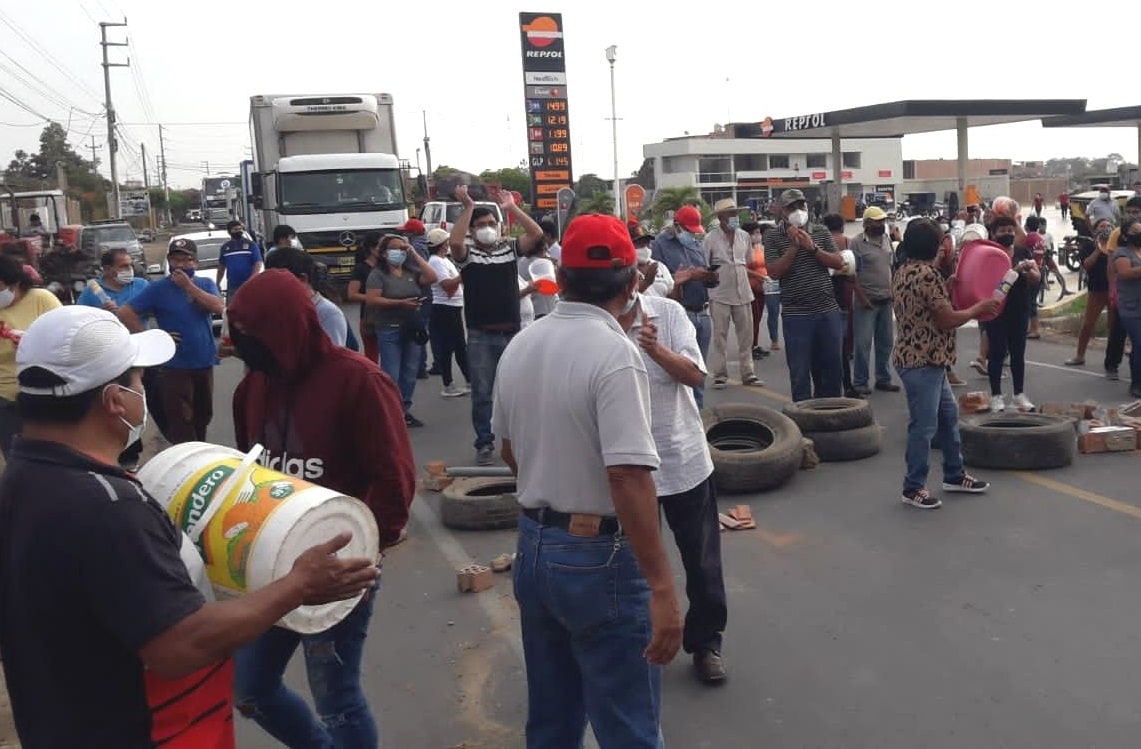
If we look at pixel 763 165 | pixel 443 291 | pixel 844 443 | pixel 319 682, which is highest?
pixel 763 165

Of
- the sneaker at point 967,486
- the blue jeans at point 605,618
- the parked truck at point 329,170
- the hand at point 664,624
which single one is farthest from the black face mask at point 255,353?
the parked truck at point 329,170

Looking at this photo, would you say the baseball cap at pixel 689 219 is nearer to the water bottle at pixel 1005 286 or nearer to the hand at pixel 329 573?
the water bottle at pixel 1005 286

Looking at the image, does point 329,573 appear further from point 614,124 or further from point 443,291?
point 614,124

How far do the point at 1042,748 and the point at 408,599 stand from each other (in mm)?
3282

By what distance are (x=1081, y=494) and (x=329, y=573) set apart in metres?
6.08

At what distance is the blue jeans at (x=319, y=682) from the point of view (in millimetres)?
3254

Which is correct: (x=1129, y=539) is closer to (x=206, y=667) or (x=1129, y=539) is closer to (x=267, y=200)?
(x=206, y=667)

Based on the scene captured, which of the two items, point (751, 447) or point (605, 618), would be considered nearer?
point (605, 618)

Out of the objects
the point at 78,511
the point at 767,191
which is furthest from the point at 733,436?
the point at 767,191

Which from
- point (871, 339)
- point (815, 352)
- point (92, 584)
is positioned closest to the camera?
point (92, 584)

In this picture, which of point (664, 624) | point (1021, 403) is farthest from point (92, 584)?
point (1021, 403)

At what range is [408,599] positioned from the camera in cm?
577

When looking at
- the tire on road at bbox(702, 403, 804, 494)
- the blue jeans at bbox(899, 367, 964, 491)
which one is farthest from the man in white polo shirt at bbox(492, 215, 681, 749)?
the tire on road at bbox(702, 403, 804, 494)

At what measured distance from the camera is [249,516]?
8.28 feet
